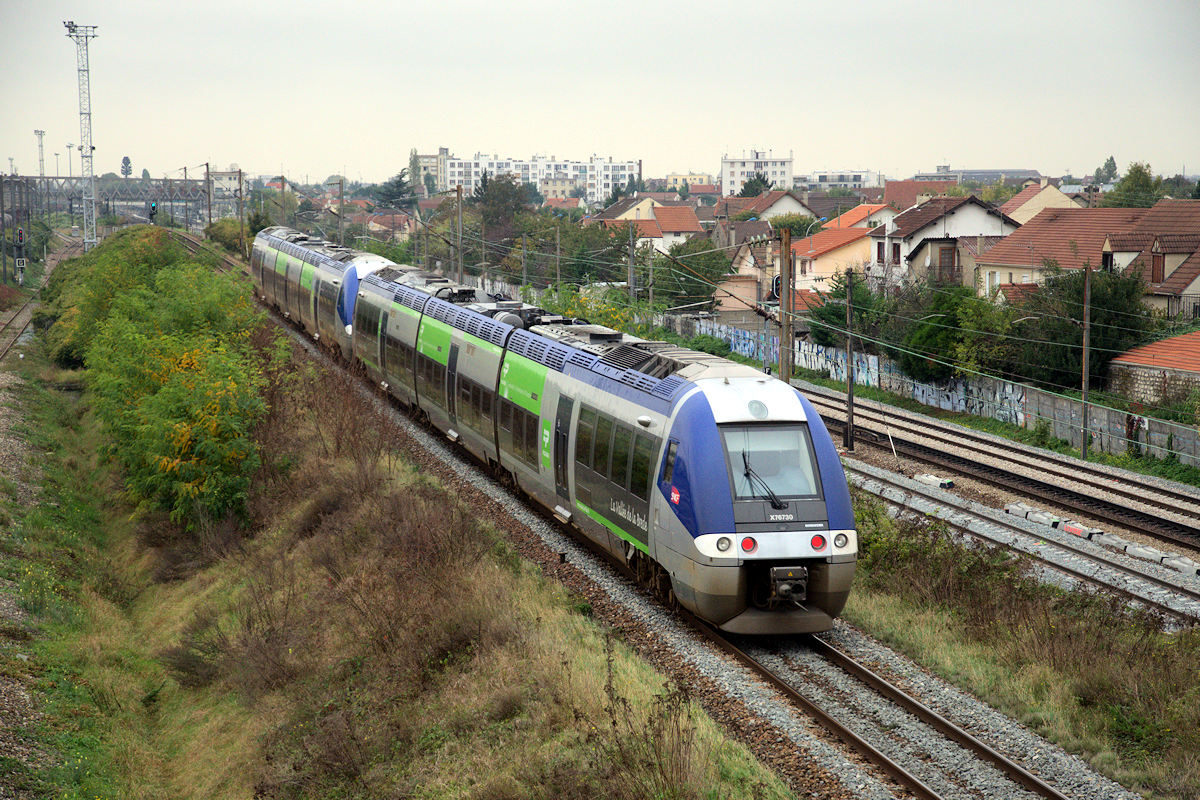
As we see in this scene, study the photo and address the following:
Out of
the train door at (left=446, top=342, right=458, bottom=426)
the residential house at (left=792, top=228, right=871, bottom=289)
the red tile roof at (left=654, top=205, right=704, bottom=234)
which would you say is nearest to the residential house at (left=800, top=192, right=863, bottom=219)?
the red tile roof at (left=654, top=205, right=704, bottom=234)

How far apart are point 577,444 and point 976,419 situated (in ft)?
89.1

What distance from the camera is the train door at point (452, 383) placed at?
77.7 ft

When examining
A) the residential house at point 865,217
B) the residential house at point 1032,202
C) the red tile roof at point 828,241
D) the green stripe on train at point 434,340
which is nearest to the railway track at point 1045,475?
the green stripe on train at point 434,340

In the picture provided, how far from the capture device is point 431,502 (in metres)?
18.8

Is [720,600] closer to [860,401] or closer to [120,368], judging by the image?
[120,368]

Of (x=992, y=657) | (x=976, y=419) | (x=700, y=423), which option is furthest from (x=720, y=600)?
(x=976, y=419)

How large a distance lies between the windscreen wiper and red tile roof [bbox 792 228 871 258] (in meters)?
59.6

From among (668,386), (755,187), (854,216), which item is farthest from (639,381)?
(755,187)

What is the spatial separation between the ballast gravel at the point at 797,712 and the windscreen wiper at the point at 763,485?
71.2 inches

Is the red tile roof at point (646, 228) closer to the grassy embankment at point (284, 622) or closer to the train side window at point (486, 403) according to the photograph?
the grassy embankment at point (284, 622)

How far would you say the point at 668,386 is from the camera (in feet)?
47.1

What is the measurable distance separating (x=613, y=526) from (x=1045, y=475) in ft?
58.6

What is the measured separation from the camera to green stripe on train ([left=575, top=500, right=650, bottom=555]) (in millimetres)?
14445

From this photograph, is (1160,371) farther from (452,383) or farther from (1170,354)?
(452,383)
